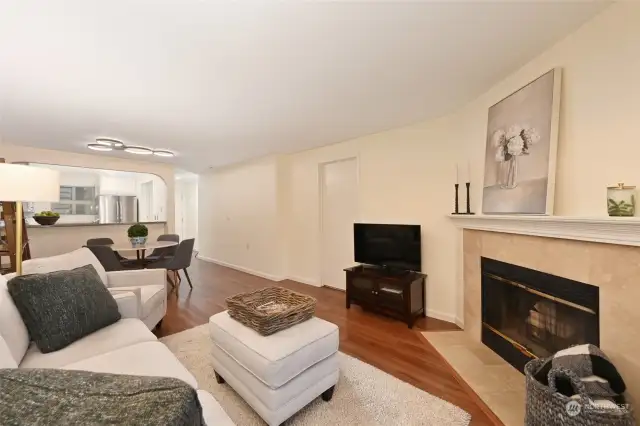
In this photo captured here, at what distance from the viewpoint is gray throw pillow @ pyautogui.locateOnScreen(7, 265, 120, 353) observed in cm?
158

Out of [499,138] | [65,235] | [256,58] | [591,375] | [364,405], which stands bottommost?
[364,405]

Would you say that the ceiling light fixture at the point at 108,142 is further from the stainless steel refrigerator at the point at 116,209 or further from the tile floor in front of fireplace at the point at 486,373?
the tile floor in front of fireplace at the point at 486,373

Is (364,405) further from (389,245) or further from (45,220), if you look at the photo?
(45,220)

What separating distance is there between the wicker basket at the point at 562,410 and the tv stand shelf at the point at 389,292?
152 centimetres

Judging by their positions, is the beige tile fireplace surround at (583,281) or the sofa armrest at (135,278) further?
A: the sofa armrest at (135,278)

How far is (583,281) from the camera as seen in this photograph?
1629 mm

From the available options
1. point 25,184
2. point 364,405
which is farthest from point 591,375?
point 25,184

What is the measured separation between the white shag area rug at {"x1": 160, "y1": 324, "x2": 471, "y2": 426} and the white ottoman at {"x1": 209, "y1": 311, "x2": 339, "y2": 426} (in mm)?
111

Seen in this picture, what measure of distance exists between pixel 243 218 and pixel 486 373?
4767 millimetres

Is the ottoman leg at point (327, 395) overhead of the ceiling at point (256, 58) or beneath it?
beneath

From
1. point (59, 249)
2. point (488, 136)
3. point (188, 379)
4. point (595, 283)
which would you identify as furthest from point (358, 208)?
point (59, 249)

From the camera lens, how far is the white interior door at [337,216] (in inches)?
165

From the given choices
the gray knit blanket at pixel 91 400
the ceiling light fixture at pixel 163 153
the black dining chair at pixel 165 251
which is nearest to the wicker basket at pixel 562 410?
the gray knit blanket at pixel 91 400

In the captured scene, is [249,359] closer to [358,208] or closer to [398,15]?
[398,15]
